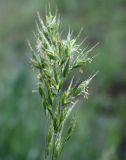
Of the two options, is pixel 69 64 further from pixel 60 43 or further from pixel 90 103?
pixel 90 103

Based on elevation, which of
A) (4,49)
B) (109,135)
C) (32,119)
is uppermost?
(4,49)

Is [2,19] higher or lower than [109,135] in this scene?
higher

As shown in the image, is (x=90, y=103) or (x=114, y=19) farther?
(x=114, y=19)

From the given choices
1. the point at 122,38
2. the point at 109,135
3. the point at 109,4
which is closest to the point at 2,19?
the point at 109,4

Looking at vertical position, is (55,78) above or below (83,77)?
above

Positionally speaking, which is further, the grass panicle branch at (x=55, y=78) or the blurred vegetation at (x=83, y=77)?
the blurred vegetation at (x=83, y=77)

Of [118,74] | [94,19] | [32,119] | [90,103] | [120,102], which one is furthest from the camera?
[94,19]

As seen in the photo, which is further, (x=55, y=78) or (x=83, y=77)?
(x=83, y=77)

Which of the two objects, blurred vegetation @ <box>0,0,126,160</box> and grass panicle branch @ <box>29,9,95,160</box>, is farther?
blurred vegetation @ <box>0,0,126,160</box>
